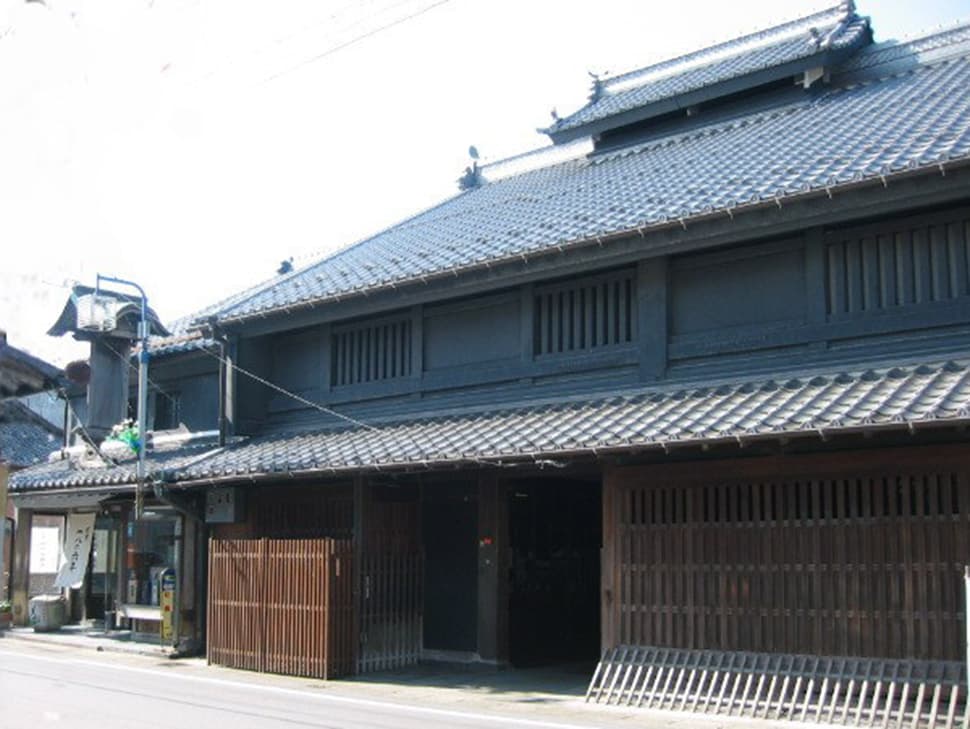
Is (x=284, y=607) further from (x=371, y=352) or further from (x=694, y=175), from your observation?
(x=694, y=175)

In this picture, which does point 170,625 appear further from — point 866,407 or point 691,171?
point 866,407

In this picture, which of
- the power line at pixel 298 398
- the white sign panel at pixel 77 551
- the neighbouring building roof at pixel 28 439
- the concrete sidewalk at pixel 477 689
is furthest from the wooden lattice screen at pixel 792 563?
the neighbouring building roof at pixel 28 439

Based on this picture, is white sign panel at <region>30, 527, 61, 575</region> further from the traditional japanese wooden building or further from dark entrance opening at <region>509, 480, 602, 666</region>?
dark entrance opening at <region>509, 480, 602, 666</region>

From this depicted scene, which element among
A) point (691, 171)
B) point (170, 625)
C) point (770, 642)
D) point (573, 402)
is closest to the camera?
point (770, 642)

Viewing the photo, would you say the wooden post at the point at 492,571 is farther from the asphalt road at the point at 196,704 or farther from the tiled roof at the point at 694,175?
the tiled roof at the point at 694,175

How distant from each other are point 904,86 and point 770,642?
9824 mm

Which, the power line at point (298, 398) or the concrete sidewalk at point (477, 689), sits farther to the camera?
the power line at point (298, 398)

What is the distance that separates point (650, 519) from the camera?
45.5 feet

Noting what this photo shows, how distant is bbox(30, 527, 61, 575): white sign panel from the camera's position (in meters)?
30.0

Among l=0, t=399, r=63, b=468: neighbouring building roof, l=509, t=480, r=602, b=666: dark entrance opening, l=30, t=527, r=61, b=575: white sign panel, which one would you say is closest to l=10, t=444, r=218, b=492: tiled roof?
l=509, t=480, r=602, b=666: dark entrance opening

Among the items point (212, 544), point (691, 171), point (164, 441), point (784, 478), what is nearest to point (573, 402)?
point (784, 478)

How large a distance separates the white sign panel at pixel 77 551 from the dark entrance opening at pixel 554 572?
11569 millimetres

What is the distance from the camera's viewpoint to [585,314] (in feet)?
52.5

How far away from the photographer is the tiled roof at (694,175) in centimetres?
1405
